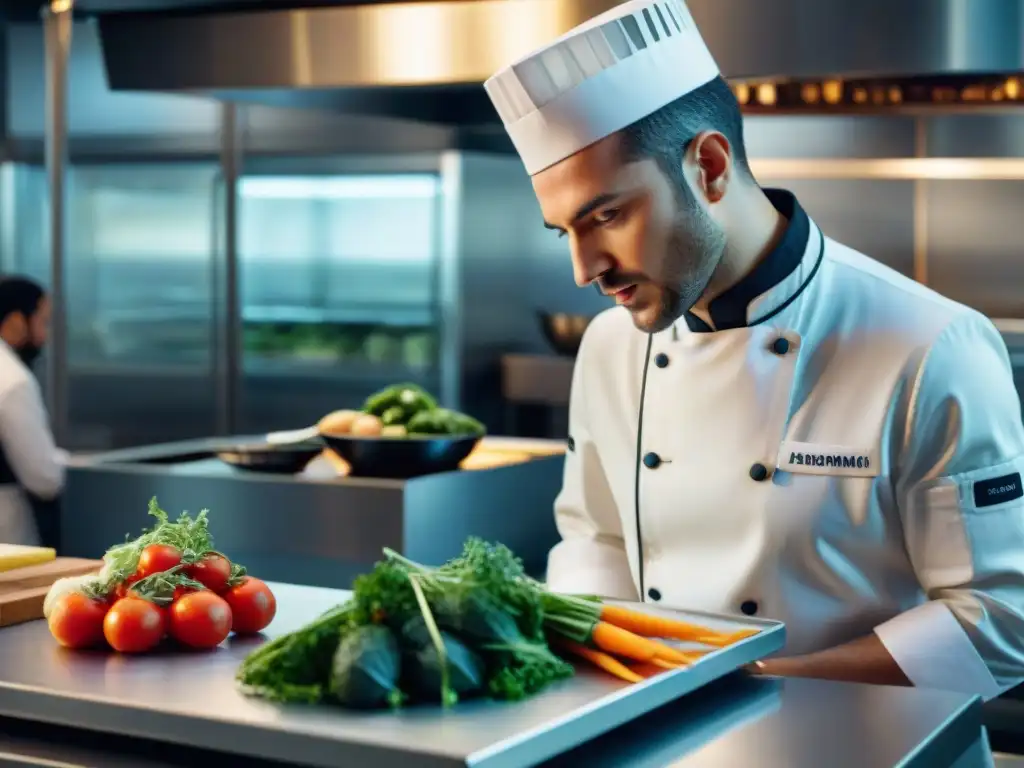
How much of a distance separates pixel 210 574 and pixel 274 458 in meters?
1.66

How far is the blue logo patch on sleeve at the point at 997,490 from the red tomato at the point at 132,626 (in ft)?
3.09

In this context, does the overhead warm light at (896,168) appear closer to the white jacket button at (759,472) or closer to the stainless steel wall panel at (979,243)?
the stainless steel wall panel at (979,243)

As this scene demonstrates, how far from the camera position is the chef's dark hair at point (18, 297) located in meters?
4.14

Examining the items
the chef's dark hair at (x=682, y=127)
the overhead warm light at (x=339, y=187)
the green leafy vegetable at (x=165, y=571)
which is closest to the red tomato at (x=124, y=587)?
the green leafy vegetable at (x=165, y=571)

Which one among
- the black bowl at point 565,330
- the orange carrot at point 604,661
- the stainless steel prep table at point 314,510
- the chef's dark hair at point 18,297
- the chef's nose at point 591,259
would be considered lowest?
the stainless steel prep table at point 314,510

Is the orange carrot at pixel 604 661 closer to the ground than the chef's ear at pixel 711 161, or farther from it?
closer to the ground

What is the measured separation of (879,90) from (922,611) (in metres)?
2.07

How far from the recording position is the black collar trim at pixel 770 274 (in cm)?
187

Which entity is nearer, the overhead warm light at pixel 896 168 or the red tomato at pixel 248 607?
the red tomato at pixel 248 607

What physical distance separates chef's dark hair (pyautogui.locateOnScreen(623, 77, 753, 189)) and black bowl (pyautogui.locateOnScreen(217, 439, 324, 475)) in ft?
5.06

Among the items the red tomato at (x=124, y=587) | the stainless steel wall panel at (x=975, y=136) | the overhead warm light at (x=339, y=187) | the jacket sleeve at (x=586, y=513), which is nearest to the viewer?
the red tomato at (x=124, y=587)

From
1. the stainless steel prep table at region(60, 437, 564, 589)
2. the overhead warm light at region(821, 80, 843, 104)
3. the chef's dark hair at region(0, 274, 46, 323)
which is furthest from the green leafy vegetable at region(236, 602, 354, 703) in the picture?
the chef's dark hair at region(0, 274, 46, 323)

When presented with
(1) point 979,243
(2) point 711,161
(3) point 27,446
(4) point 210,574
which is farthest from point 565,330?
(4) point 210,574

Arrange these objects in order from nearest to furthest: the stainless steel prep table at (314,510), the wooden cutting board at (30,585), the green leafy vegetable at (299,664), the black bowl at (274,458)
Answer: the green leafy vegetable at (299,664)
the wooden cutting board at (30,585)
the stainless steel prep table at (314,510)
the black bowl at (274,458)
